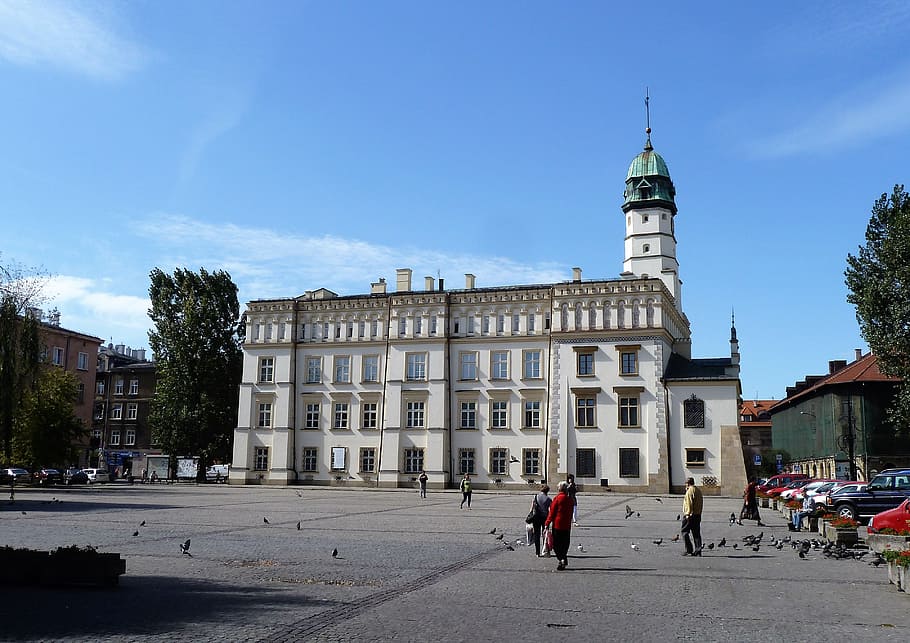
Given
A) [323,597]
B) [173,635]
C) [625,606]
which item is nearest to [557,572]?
[625,606]

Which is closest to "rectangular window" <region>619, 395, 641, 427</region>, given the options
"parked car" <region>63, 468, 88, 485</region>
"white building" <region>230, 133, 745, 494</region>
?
"white building" <region>230, 133, 745, 494</region>

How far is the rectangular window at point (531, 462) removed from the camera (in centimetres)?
5859

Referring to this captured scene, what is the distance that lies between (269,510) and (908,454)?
174 ft

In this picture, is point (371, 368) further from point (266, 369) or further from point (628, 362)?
point (628, 362)

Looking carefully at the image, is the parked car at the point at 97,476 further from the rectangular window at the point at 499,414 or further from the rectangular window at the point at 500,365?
the rectangular window at the point at 500,365

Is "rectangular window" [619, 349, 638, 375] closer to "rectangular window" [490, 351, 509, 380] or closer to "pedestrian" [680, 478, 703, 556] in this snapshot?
"rectangular window" [490, 351, 509, 380]

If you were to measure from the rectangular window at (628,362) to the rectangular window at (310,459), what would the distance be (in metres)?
25.0

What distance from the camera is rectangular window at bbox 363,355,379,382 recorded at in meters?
64.2

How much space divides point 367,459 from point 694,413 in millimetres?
24783

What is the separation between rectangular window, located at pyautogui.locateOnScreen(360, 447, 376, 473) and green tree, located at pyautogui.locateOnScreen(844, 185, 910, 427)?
1395 inches

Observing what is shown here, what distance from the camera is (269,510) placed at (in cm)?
3344

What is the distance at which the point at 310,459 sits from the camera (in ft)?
213

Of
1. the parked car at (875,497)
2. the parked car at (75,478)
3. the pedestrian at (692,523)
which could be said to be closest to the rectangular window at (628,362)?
the parked car at (875,497)

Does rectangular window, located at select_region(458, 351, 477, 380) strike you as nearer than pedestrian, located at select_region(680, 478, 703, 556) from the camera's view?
No
